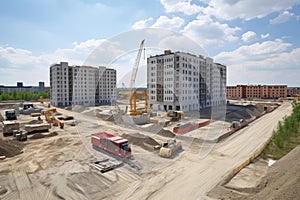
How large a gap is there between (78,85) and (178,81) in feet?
117

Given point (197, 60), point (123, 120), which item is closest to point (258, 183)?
point (123, 120)

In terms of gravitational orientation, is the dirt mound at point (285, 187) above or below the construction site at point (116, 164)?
above

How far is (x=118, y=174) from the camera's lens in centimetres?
1291

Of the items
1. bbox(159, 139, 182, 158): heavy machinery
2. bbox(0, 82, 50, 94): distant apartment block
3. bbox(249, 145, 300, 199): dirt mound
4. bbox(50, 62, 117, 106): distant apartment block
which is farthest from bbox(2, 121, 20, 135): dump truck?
bbox(0, 82, 50, 94): distant apartment block

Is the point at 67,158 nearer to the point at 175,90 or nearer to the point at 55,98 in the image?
the point at 175,90

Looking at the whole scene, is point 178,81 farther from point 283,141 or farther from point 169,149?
point 169,149

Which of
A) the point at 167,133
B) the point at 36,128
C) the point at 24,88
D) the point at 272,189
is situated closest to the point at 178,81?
the point at 167,133

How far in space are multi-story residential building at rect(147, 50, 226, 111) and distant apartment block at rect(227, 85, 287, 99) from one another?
55.6 m

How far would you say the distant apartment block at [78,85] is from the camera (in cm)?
5816

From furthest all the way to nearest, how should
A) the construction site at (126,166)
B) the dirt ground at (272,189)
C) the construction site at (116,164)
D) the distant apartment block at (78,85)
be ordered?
1. the distant apartment block at (78,85)
2. the construction site at (116,164)
3. the construction site at (126,166)
4. the dirt ground at (272,189)

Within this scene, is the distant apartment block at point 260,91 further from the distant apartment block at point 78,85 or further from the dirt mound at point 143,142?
the dirt mound at point 143,142

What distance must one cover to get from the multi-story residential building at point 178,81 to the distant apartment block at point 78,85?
2613 centimetres

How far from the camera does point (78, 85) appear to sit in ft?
197

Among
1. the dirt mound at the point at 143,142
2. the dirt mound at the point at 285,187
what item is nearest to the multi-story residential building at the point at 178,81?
the dirt mound at the point at 143,142
